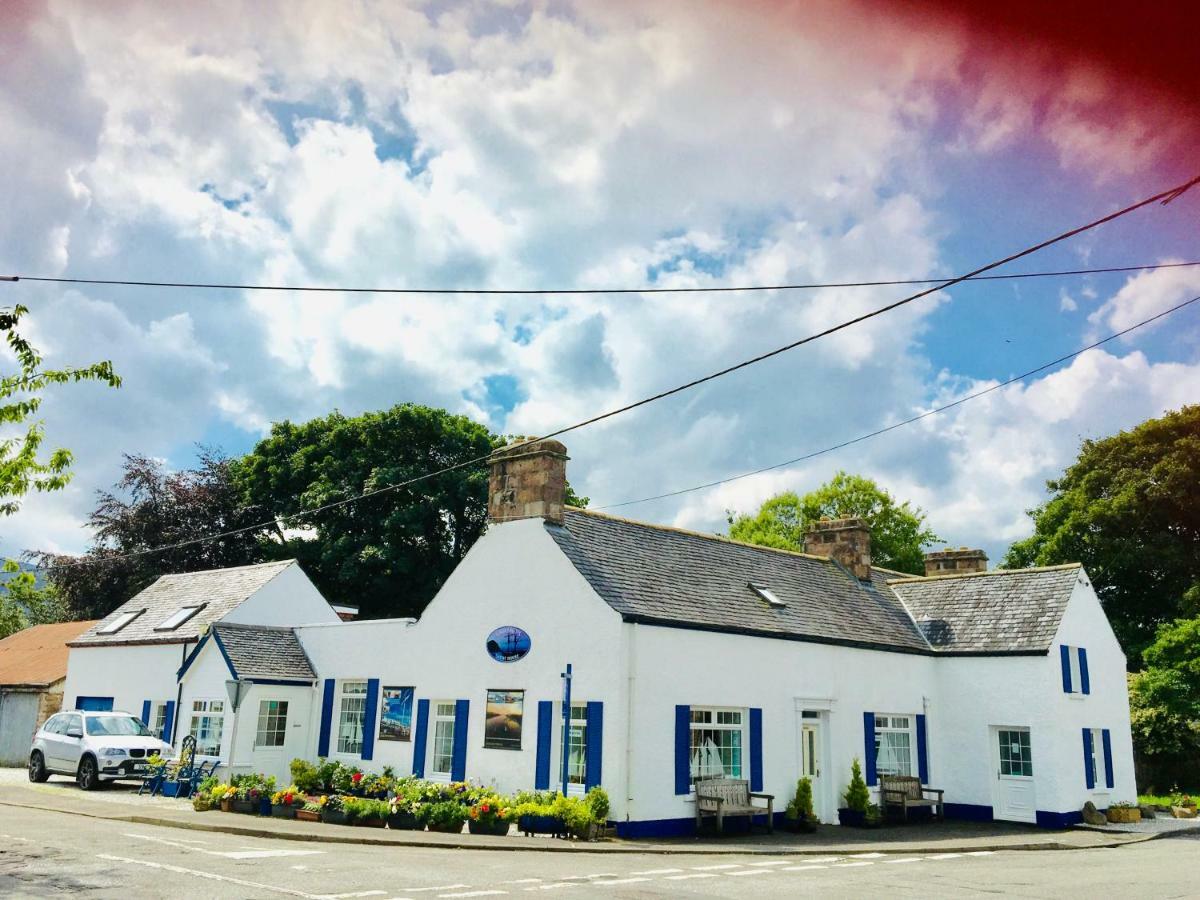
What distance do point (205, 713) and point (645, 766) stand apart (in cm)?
1297

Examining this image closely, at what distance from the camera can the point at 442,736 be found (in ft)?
71.7

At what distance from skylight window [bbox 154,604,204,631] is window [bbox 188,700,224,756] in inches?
161

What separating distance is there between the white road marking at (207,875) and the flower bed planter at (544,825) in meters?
6.88

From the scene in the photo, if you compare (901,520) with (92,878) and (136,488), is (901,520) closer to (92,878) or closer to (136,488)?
(136,488)

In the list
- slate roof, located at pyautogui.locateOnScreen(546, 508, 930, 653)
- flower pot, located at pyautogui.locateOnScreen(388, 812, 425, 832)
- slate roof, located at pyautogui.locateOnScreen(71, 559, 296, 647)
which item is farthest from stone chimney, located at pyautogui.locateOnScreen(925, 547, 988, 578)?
slate roof, located at pyautogui.locateOnScreen(71, 559, 296, 647)

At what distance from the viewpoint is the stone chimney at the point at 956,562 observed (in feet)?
104

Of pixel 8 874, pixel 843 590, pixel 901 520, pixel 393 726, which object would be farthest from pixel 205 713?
pixel 901 520

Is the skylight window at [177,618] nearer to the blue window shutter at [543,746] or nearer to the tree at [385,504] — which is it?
the tree at [385,504]

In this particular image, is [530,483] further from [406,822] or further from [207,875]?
[207,875]

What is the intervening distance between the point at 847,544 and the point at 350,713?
14.9 meters

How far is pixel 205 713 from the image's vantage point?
25266 millimetres

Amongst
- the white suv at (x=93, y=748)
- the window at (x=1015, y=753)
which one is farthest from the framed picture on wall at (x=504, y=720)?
the window at (x=1015, y=753)

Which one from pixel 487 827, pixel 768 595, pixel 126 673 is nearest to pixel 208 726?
pixel 126 673

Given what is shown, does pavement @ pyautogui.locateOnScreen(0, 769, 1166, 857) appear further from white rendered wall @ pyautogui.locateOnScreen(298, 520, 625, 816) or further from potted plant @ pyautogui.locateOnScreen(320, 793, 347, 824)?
white rendered wall @ pyautogui.locateOnScreen(298, 520, 625, 816)
